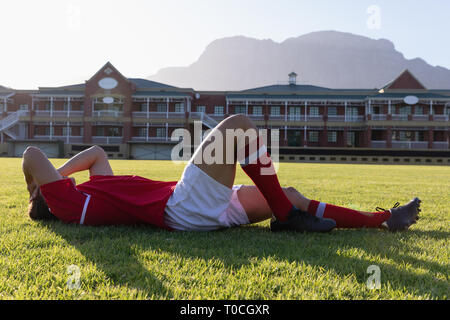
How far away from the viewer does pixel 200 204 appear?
2529mm

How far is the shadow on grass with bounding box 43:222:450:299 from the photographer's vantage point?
1.77 metres

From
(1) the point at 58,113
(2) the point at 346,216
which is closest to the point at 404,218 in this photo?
(2) the point at 346,216

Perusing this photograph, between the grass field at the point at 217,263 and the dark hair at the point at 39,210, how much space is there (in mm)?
77

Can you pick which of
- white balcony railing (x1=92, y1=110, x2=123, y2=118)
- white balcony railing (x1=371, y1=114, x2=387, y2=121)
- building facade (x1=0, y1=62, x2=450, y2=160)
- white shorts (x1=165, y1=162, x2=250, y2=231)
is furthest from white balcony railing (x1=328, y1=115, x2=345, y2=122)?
white shorts (x1=165, y1=162, x2=250, y2=231)

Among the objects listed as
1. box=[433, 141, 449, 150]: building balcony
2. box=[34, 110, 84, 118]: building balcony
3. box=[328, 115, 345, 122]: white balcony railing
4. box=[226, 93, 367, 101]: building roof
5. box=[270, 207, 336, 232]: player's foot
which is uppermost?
box=[226, 93, 367, 101]: building roof

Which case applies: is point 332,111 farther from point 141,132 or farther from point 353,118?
point 141,132

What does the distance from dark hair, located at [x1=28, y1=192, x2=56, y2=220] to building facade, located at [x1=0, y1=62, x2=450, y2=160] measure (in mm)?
32194

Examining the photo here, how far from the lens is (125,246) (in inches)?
91.2

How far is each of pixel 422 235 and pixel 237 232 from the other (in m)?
1.63

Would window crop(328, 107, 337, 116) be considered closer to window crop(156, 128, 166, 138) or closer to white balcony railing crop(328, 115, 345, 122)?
white balcony railing crop(328, 115, 345, 122)

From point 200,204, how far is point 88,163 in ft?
4.99

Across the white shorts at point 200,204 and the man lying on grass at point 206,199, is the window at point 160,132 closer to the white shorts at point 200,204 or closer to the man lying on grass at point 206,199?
the man lying on grass at point 206,199

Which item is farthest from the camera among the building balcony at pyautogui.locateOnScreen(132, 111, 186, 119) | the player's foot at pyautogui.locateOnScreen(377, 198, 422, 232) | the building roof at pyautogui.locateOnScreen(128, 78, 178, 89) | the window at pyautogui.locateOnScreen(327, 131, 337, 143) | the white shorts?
the building roof at pyautogui.locateOnScreen(128, 78, 178, 89)

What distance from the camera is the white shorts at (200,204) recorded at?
247cm
